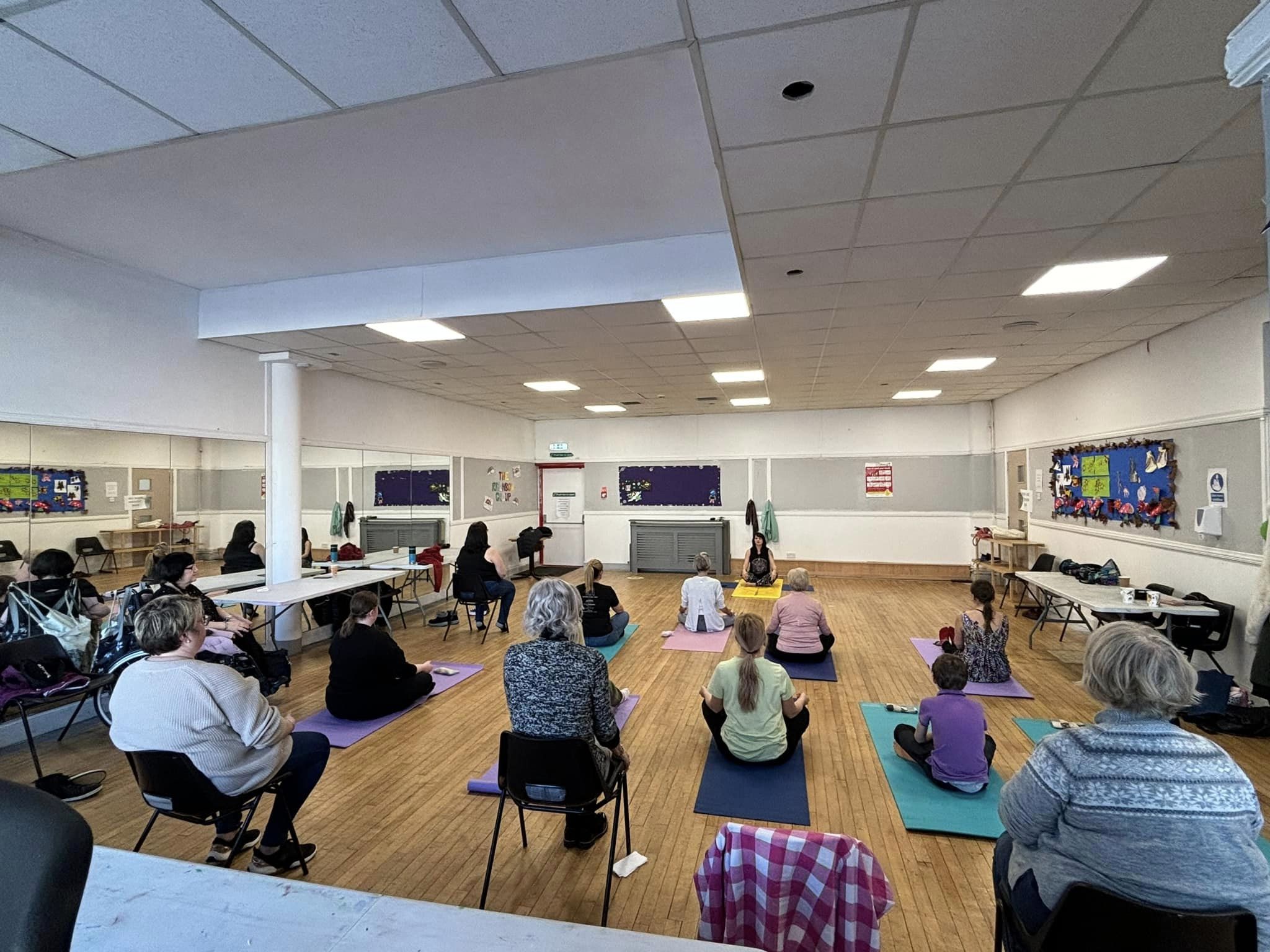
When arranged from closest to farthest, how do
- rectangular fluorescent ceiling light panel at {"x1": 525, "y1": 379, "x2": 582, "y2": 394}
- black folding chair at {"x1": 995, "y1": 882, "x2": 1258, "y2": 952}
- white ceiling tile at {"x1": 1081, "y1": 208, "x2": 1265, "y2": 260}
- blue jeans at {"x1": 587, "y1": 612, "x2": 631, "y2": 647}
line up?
black folding chair at {"x1": 995, "y1": 882, "x2": 1258, "y2": 952}, white ceiling tile at {"x1": 1081, "y1": 208, "x2": 1265, "y2": 260}, blue jeans at {"x1": 587, "y1": 612, "x2": 631, "y2": 647}, rectangular fluorescent ceiling light panel at {"x1": 525, "y1": 379, "x2": 582, "y2": 394}

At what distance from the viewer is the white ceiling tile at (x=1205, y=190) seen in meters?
2.56

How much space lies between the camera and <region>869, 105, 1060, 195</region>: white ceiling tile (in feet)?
7.36

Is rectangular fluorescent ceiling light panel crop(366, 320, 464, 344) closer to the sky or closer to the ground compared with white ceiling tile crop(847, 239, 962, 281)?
closer to the ground

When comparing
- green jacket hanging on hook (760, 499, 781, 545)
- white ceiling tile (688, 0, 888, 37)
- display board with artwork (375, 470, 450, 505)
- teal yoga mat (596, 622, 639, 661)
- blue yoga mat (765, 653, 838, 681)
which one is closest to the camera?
white ceiling tile (688, 0, 888, 37)

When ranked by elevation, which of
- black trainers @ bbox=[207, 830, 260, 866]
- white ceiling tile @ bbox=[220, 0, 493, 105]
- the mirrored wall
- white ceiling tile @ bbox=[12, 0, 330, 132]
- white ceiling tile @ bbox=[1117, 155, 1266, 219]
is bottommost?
black trainers @ bbox=[207, 830, 260, 866]

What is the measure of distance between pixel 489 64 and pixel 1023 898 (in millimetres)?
3002

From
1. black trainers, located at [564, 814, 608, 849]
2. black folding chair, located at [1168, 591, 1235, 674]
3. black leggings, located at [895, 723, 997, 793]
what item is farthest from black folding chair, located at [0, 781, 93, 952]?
black folding chair, located at [1168, 591, 1235, 674]

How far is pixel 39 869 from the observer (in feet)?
2.47

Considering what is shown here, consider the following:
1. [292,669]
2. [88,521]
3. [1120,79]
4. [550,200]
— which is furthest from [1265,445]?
[88,521]

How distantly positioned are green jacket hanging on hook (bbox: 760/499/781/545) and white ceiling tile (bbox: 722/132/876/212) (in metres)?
8.45

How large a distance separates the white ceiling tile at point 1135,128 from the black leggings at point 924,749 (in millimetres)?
2839

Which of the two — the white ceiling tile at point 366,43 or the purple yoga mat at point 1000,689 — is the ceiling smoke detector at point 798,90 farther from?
the purple yoga mat at point 1000,689

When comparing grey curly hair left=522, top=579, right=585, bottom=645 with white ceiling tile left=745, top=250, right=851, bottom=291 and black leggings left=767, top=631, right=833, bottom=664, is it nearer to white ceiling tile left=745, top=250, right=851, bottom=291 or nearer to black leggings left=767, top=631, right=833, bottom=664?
white ceiling tile left=745, top=250, right=851, bottom=291

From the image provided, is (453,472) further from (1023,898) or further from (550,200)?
(1023,898)
